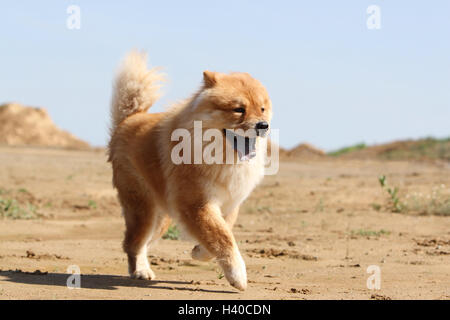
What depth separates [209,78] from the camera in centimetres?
589

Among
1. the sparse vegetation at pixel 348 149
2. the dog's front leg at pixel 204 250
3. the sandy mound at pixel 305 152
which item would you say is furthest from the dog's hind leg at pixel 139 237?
the sparse vegetation at pixel 348 149

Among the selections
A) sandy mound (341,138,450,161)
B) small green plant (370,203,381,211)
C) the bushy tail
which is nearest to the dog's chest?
the bushy tail

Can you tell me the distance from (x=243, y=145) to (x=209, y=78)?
2.34ft

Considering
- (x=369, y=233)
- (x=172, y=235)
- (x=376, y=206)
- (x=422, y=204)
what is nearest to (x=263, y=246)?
(x=172, y=235)

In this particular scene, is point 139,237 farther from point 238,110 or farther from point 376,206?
point 376,206

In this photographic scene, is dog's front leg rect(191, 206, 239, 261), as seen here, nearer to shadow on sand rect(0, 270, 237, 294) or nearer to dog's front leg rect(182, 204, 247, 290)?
shadow on sand rect(0, 270, 237, 294)

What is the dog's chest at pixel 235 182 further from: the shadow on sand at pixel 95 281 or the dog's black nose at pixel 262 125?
the shadow on sand at pixel 95 281

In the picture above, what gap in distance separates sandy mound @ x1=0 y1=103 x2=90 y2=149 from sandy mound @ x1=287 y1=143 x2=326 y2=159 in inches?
569

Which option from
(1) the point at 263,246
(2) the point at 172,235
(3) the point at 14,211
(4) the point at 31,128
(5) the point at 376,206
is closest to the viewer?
(1) the point at 263,246

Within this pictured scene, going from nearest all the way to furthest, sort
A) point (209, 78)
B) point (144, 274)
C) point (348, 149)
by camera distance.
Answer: point (209, 78), point (144, 274), point (348, 149)

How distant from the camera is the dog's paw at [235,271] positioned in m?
5.43

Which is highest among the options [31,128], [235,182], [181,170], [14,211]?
[31,128]

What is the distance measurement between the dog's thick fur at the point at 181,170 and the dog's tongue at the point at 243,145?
67 mm
